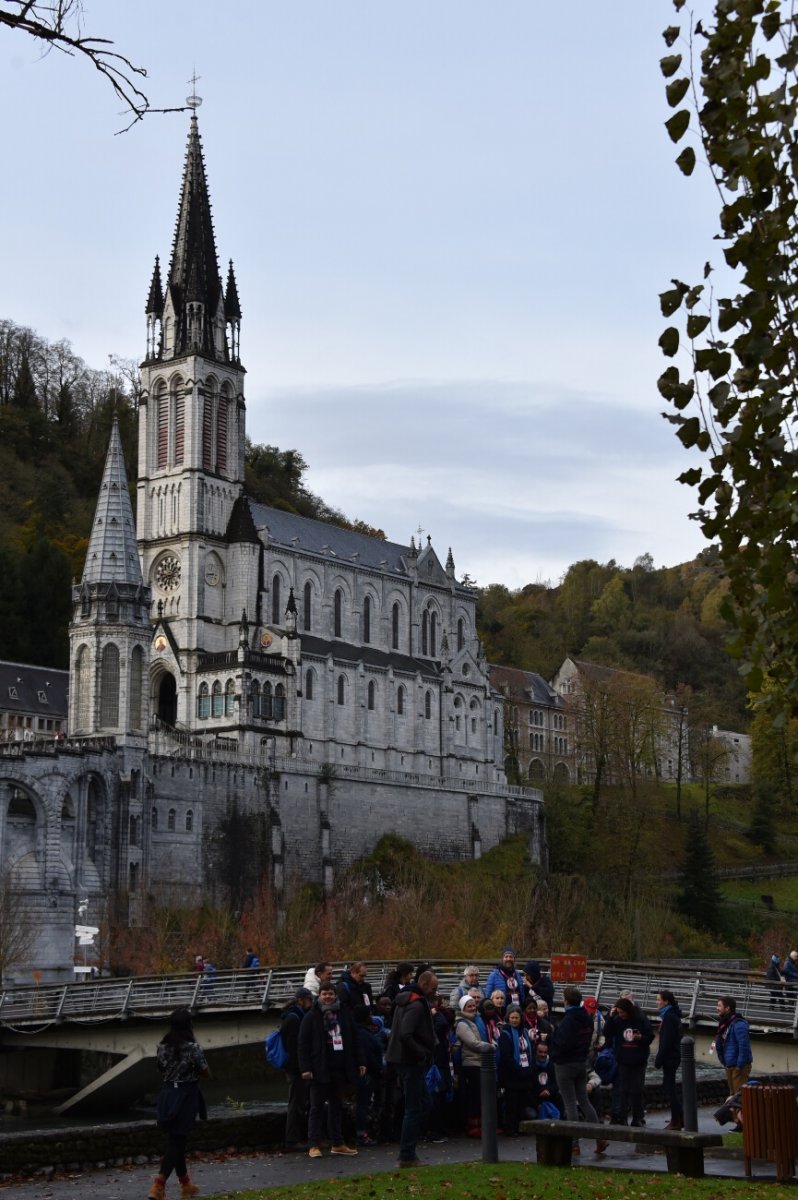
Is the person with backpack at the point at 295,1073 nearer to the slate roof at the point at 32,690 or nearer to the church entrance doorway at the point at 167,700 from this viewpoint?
the church entrance doorway at the point at 167,700

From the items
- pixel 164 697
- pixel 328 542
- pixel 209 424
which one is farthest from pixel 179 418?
pixel 164 697

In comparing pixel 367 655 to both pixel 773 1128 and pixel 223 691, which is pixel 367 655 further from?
pixel 773 1128

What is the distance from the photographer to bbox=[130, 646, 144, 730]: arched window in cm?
7550

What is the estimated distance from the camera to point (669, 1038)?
23812mm

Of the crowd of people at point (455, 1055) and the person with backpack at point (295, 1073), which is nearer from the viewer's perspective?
the crowd of people at point (455, 1055)

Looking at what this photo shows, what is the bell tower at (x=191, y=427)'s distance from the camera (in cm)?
8969

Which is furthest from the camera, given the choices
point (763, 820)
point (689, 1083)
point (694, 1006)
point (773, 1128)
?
point (763, 820)

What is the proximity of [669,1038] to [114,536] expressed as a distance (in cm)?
5825

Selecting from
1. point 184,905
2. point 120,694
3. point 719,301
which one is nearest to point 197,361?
point 120,694

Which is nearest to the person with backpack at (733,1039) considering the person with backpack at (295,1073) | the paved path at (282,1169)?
the paved path at (282,1169)

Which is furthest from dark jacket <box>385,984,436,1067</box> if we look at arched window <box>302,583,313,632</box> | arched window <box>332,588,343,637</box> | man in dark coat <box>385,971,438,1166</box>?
arched window <box>332,588,343,637</box>

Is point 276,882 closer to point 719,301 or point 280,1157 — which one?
point 280,1157

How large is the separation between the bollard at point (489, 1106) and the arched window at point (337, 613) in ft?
255

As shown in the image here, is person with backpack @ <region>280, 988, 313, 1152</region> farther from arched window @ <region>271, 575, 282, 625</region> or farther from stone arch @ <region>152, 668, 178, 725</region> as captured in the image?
arched window @ <region>271, 575, 282, 625</region>
